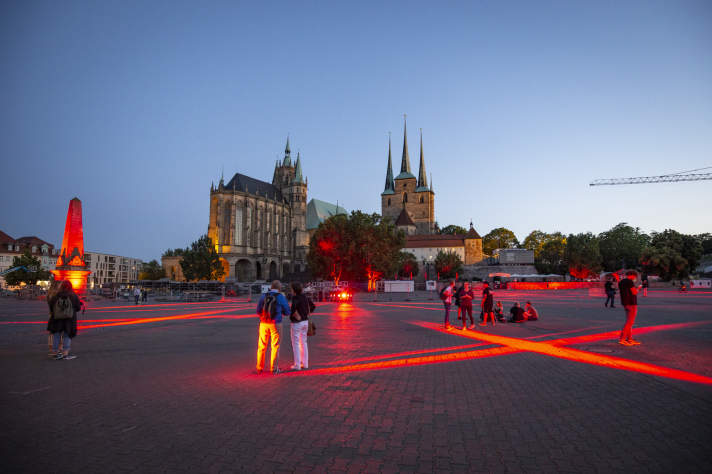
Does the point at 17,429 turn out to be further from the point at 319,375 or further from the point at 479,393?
the point at 479,393

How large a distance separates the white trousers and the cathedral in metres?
102

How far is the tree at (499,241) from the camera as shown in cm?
11031

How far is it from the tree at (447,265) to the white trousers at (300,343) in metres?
72.4

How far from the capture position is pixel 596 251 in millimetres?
73250

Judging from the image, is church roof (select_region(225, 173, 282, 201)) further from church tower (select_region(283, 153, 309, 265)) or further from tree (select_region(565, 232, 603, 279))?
tree (select_region(565, 232, 603, 279))

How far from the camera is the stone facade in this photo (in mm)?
84000

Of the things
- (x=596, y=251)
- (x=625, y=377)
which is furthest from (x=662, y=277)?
(x=625, y=377)

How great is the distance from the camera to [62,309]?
8.38 metres

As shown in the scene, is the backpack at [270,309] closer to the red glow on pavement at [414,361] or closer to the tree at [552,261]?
the red glow on pavement at [414,361]

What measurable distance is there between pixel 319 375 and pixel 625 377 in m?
4.98

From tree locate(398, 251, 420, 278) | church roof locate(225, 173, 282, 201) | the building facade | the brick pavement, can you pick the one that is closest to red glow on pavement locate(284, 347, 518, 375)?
the brick pavement

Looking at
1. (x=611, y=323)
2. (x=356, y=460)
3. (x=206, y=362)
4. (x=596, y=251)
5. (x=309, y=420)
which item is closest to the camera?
(x=356, y=460)

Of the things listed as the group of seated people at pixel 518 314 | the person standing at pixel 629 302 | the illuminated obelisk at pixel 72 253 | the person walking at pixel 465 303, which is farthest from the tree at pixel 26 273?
the person standing at pixel 629 302

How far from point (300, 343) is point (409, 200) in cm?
10996
